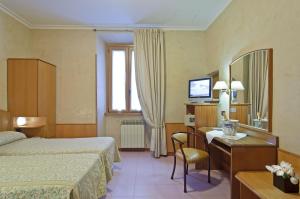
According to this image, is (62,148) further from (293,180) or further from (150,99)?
(293,180)

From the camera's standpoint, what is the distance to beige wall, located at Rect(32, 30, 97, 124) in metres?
4.83

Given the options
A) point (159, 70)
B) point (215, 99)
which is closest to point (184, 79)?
point (159, 70)

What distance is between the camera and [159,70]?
15.9 ft

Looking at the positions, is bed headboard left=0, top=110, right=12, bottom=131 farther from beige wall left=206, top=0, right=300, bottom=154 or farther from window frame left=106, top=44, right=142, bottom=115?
beige wall left=206, top=0, right=300, bottom=154

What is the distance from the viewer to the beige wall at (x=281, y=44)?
2.06 metres

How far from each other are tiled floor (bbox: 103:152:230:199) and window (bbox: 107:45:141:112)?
1621 millimetres

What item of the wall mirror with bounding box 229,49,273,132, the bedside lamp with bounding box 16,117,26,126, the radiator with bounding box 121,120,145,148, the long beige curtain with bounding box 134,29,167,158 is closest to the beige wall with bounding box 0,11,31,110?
the bedside lamp with bounding box 16,117,26,126

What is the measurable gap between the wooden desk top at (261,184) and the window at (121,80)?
363 cm

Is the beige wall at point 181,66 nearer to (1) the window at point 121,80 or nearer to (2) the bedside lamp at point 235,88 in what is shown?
(1) the window at point 121,80

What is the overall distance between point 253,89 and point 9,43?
13.4 ft

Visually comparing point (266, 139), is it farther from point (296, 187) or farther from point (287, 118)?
point (296, 187)

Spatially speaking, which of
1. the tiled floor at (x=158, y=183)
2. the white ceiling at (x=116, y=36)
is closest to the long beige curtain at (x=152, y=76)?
the white ceiling at (x=116, y=36)

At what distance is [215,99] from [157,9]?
1909 mm

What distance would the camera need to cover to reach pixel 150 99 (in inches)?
190
